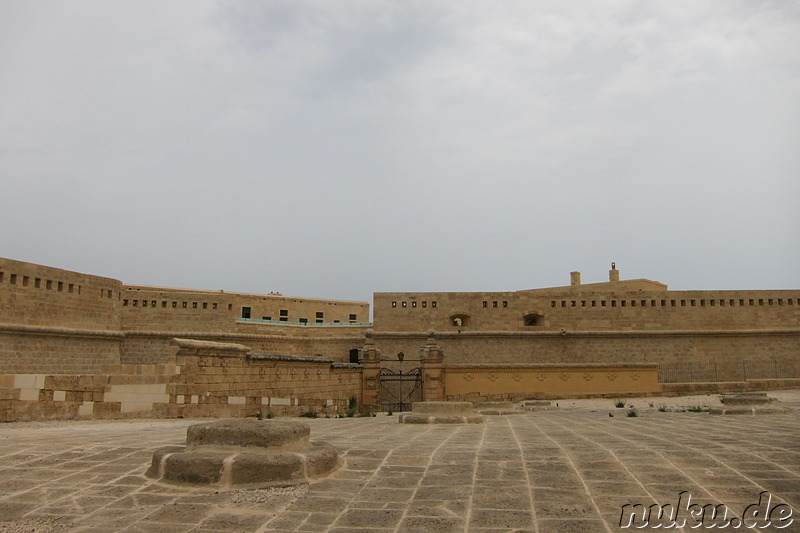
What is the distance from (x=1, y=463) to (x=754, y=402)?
450 inches

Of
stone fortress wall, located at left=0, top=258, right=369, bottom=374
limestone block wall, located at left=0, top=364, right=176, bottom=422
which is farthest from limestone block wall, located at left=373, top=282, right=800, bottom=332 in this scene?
limestone block wall, located at left=0, top=364, right=176, bottom=422

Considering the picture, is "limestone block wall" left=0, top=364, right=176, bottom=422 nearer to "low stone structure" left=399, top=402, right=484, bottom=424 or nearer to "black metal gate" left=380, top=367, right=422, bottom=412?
"low stone structure" left=399, top=402, right=484, bottom=424

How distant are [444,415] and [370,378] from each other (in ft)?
24.7

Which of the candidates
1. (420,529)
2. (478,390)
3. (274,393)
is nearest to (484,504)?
(420,529)

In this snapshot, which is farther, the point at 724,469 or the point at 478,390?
the point at 478,390

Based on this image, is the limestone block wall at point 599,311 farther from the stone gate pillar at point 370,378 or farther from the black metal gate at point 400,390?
the stone gate pillar at point 370,378

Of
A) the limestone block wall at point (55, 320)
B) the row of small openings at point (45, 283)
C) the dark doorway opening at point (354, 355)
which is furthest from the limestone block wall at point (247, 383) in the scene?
the row of small openings at point (45, 283)

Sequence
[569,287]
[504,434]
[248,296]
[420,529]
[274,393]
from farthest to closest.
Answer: [569,287]
[248,296]
[274,393]
[504,434]
[420,529]

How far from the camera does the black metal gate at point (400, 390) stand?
1861 centimetres

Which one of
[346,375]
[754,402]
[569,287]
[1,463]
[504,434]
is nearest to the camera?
[1,463]

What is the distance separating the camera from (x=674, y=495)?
3381 mm

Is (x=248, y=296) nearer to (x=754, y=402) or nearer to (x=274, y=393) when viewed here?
(x=274, y=393)

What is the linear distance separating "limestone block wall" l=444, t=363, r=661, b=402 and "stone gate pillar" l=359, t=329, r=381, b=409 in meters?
2.07

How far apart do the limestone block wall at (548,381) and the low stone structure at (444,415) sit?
7.12 m
